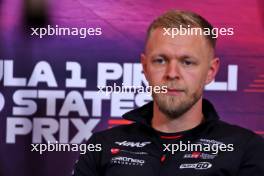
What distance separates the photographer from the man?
1.30 meters

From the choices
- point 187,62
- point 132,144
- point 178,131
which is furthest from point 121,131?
point 187,62

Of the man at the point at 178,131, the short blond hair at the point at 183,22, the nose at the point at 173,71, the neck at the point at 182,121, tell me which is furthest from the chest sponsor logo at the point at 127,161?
the short blond hair at the point at 183,22

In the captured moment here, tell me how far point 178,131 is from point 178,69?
0.18 m

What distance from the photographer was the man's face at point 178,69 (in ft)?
4.33

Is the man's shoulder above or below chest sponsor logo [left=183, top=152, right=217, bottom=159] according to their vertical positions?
above

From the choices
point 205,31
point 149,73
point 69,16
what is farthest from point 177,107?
point 69,16

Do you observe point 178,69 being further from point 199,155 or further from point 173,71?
point 199,155

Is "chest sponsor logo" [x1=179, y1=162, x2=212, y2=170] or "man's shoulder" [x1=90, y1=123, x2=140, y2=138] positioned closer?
"chest sponsor logo" [x1=179, y1=162, x2=212, y2=170]

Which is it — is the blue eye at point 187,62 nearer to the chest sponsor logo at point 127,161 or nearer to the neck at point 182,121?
the neck at point 182,121

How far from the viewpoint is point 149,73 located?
1352 millimetres

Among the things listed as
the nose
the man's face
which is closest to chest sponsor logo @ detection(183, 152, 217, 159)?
the man's face

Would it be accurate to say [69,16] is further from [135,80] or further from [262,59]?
[262,59]

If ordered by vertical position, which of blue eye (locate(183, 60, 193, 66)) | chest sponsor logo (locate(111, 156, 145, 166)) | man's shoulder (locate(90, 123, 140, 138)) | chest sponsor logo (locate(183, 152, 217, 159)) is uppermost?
blue eye (locate(183, 60, 193, 66))

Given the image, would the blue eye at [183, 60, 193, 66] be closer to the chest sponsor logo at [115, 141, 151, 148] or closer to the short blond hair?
the short blond hair
